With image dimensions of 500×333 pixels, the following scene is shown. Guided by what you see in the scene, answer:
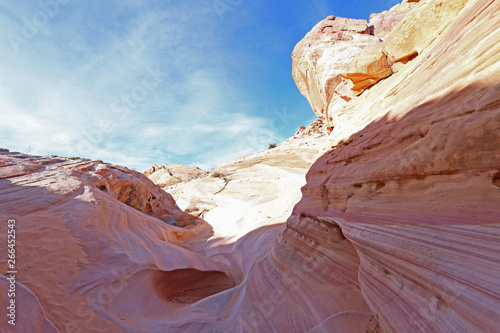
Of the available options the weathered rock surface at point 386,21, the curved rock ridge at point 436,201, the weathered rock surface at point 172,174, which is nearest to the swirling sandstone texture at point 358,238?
the curved rock ridge at point 436,201

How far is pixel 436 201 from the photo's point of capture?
7.09 feet

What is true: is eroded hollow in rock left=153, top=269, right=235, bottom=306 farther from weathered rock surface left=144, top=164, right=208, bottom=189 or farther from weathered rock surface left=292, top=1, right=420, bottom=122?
weathered rock surface left=144, top=164, right=208, bottom=189

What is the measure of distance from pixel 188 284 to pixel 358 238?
202 inches

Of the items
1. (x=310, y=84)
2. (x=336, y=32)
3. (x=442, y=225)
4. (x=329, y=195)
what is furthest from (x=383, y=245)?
(x=336, y=32)

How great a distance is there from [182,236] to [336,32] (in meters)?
14.9

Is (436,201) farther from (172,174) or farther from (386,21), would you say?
(172,174)

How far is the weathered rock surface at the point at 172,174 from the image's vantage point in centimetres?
2436

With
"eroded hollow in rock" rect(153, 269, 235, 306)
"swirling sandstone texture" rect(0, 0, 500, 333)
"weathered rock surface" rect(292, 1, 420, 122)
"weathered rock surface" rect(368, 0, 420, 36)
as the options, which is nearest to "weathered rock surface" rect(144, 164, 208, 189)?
"weathered rock surface" rect(292, 1, 420, 122)

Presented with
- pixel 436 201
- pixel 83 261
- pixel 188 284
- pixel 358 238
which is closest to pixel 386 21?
pixel 436 201

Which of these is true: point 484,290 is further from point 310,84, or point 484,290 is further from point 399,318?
point 310,84

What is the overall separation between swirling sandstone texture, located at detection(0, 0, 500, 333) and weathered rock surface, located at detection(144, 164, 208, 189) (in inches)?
633

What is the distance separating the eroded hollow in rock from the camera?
515cm

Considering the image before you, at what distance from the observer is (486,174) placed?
6.23 ft

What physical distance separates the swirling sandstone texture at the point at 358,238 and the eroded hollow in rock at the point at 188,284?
38mm
